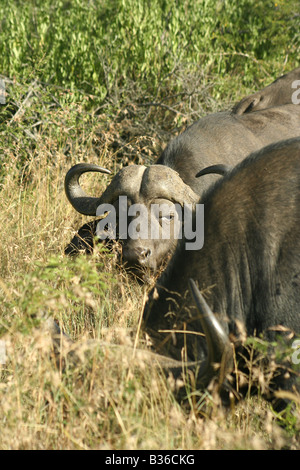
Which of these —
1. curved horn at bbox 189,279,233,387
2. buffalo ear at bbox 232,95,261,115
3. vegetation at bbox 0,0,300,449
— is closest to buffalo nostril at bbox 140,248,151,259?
vegetation at bbox 0,0,300,449

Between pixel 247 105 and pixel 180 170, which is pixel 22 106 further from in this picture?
pixel 247 105

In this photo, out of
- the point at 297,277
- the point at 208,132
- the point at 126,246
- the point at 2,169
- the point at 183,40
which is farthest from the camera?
the point at 183,40

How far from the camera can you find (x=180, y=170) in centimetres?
560

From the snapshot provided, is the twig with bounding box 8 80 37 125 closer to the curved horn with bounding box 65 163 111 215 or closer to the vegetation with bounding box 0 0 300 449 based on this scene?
the vegetation with bounding box 0 0 300 449

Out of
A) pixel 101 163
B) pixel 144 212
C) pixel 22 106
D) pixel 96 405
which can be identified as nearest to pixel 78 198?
pixel 144 212

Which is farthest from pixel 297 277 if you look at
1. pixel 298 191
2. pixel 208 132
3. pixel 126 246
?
pixel 208 132

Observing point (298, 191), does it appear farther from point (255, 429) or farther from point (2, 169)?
point (2, 169)

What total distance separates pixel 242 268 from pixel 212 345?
0.72 meters

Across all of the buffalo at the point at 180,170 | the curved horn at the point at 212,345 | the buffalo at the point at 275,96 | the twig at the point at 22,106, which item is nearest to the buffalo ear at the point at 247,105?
the buffalo at the point at 275,96

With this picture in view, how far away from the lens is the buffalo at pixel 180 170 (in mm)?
5102

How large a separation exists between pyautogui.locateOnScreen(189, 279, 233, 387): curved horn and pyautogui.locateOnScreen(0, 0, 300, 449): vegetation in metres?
0.09
